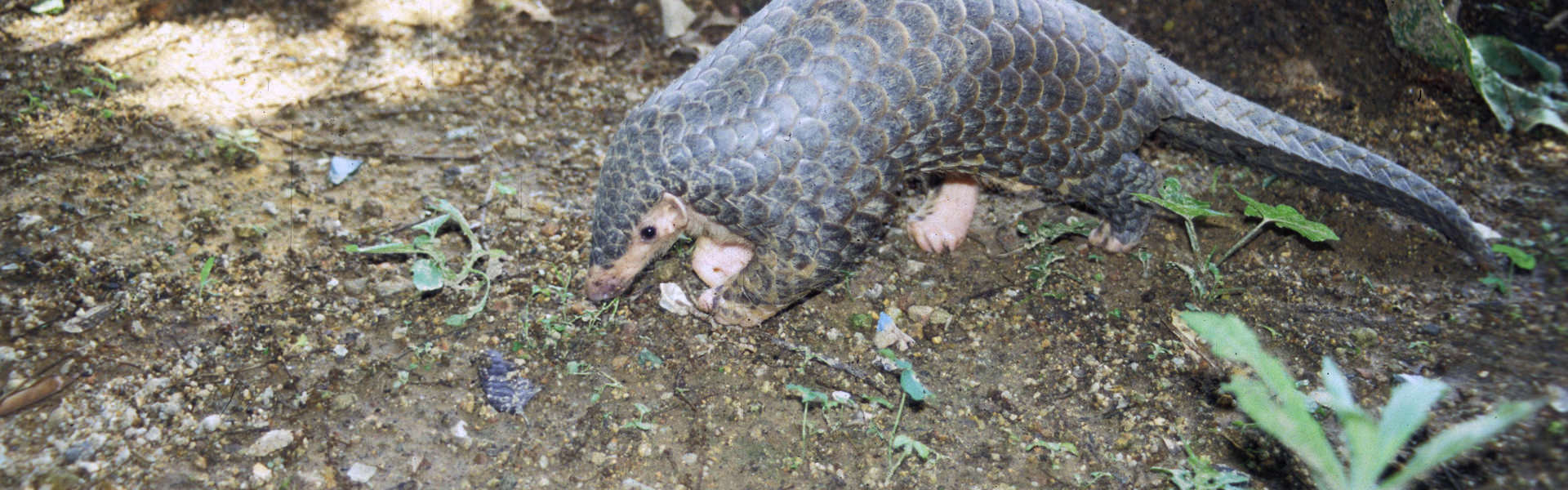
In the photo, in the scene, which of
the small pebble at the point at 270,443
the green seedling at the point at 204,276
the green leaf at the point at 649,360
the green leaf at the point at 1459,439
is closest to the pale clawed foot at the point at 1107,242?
the green leaf at the point at 1459,439

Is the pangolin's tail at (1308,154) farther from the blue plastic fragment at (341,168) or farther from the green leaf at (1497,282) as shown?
the blue plastic fragment at (341,168)

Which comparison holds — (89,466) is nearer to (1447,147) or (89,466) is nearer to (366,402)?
(366,402)

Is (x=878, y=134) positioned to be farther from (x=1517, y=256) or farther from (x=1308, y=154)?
(x=1517, y=256)

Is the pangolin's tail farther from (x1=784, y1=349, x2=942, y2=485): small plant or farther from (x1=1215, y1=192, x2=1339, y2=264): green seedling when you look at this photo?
(x1=784, y1=349, x2=942, y2=485): small plant

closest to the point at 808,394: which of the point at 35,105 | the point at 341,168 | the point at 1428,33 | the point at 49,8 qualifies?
the point at 341,168

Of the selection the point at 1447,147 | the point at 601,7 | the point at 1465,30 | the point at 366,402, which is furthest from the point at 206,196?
the point at 1465,30

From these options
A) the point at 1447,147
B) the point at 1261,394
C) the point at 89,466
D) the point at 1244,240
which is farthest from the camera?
the point at 1447,147

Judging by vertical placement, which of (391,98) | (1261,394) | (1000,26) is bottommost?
(391,98)
